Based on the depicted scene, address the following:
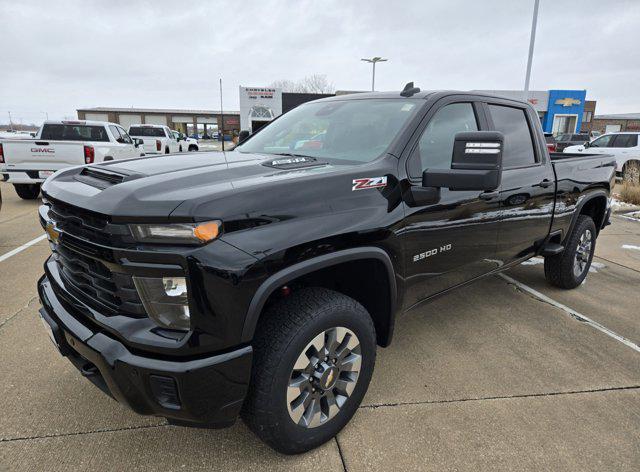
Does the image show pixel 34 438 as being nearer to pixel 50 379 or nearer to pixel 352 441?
pixel 50 379

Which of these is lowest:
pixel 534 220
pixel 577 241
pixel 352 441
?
pixel 352 441

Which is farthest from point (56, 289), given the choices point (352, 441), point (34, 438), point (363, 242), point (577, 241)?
point (577, 241)

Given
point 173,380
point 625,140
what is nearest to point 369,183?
point 173,380

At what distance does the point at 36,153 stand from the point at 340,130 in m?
8.33

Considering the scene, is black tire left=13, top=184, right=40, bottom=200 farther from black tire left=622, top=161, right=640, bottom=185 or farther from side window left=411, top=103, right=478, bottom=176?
black tire left=622, top=161, right=640, bottom=185

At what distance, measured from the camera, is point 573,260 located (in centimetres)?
445

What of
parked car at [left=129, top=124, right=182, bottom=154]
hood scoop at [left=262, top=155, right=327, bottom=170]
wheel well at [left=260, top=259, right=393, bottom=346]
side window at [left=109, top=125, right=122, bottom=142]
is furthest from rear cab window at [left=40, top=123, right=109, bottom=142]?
wheel well at [left=260, top=259, right=393, bottom=346]

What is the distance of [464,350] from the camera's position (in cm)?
336

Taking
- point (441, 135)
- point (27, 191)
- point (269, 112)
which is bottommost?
point (27, 191)

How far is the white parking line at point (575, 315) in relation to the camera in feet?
11.7

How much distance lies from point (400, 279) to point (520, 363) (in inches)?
55.4

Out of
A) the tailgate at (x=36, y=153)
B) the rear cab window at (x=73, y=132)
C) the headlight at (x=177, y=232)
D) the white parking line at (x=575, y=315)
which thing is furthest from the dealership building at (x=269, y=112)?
the headlight at (x=177, y=232)

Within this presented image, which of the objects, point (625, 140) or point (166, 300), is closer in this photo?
point (166, 300)

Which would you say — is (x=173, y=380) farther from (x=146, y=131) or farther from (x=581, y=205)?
(x=146, y=131)
